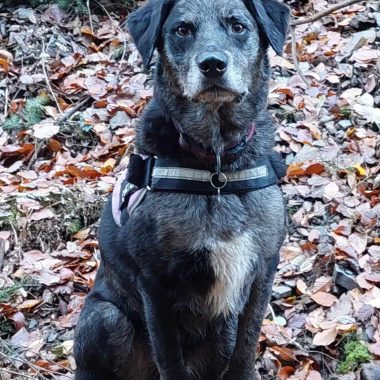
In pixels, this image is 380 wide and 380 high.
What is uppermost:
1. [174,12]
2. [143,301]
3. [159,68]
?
[174,12]

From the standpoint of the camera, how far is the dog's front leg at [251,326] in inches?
145

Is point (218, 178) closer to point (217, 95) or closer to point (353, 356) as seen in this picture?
point (217, 95)

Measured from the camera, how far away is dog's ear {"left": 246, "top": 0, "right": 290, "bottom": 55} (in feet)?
→ 11.3

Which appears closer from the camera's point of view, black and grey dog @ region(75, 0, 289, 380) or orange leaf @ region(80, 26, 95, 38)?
black and grey dog @ region(75, 0, 289, 380)

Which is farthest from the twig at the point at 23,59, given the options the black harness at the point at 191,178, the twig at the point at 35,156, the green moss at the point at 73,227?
the black harness at the point at 191,178

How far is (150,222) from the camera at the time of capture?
3463 mm

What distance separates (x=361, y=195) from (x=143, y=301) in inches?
78.8

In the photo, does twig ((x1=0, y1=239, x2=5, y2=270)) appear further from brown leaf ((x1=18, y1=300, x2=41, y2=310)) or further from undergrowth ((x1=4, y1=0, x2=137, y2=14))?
undergrowth ((x1=4, y1=0, x2=137, y2=14))

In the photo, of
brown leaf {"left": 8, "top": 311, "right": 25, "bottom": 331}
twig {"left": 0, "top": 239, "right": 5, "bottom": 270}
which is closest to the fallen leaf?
twig {"left": 0, "top": 239, "right": 5, "bottom": 270}

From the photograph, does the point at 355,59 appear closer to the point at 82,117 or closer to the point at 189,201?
the point at 82,117

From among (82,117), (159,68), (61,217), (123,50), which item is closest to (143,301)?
(159,68)

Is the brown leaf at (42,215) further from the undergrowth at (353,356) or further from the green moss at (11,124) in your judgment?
the undergrowth at (353,356)

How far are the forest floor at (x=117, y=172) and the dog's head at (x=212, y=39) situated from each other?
1.51 meters

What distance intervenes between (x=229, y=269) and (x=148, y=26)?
1.12 metres
